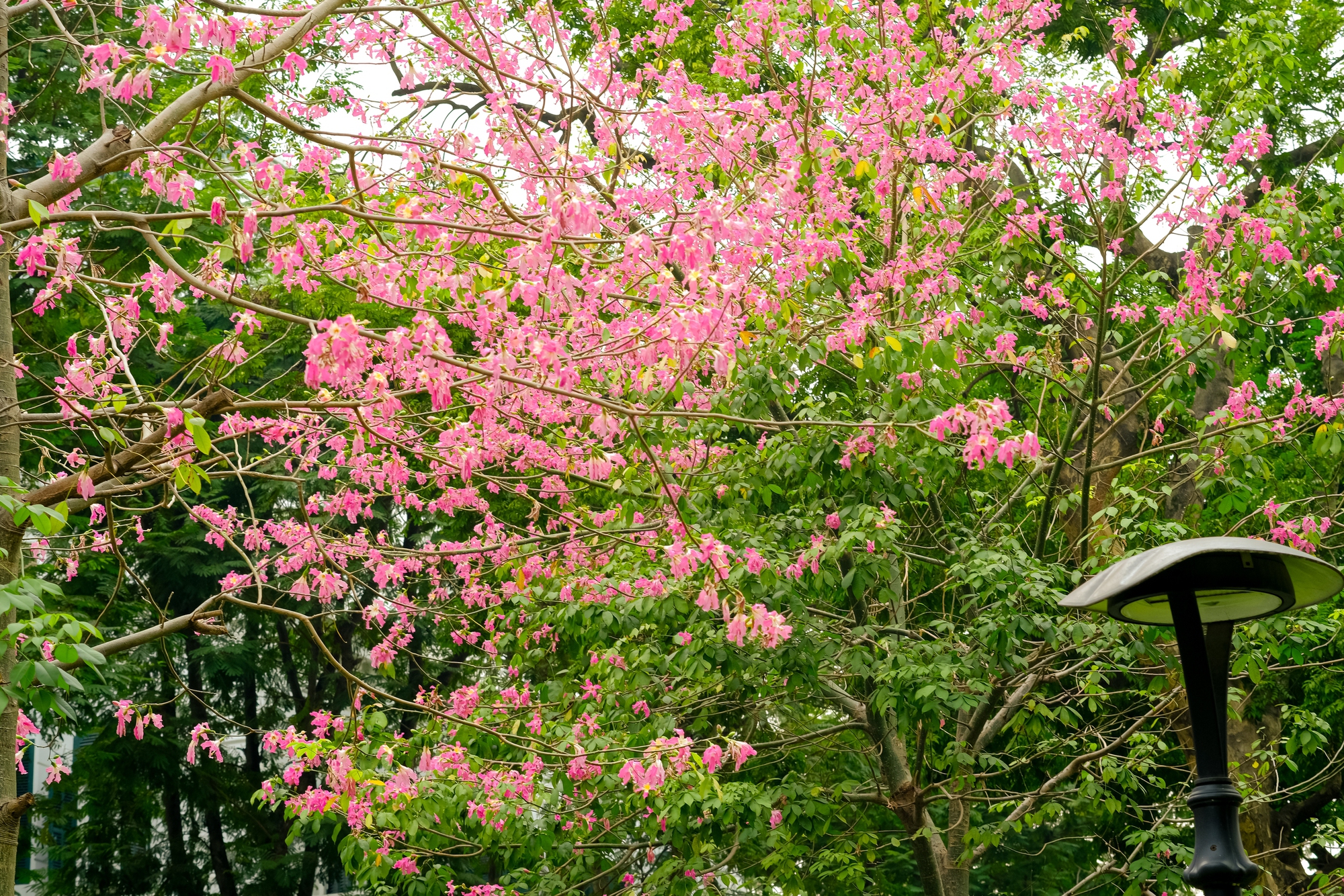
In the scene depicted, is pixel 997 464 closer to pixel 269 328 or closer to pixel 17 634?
pixel 17 634

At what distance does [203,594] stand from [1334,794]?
15874 millimetres

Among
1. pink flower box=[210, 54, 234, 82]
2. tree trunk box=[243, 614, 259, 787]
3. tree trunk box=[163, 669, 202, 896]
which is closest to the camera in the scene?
pink flower box=[210, 54, 234, 82]

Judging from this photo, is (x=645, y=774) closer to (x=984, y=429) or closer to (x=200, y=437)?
(x=984, y=429)

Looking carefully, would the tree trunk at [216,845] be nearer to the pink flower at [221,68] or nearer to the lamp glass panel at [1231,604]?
the pink flower at [221,68]

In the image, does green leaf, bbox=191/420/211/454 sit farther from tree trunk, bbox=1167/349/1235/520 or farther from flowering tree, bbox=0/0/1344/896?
tree trunk, bbox=1167/349/1235/520

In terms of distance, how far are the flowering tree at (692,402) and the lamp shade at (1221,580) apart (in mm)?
1288

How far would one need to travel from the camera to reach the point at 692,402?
8250 millimetres

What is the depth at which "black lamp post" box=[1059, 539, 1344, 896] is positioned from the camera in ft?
13.4

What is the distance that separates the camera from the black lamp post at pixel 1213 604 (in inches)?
161

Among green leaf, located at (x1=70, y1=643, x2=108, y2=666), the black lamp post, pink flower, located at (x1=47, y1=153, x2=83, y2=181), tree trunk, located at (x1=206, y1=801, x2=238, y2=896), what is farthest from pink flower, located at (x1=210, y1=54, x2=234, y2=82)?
tree trunk, located at (x1=206, y1=801, x2=238, y2=896)

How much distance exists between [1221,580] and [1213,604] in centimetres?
24

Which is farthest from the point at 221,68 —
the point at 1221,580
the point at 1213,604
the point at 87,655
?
the point at 1213,604

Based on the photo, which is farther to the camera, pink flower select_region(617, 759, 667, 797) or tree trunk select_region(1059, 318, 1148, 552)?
tree trunk select_region(1059, 318, 1148, 552)

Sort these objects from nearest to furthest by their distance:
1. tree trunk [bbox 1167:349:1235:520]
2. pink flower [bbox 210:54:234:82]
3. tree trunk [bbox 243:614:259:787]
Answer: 1. pink flower [bbox 210:54:234:82]
2. tree trunk [bbox 1167:349:1235:520]
3. tree trunk [bbox 243:614:259:787]
